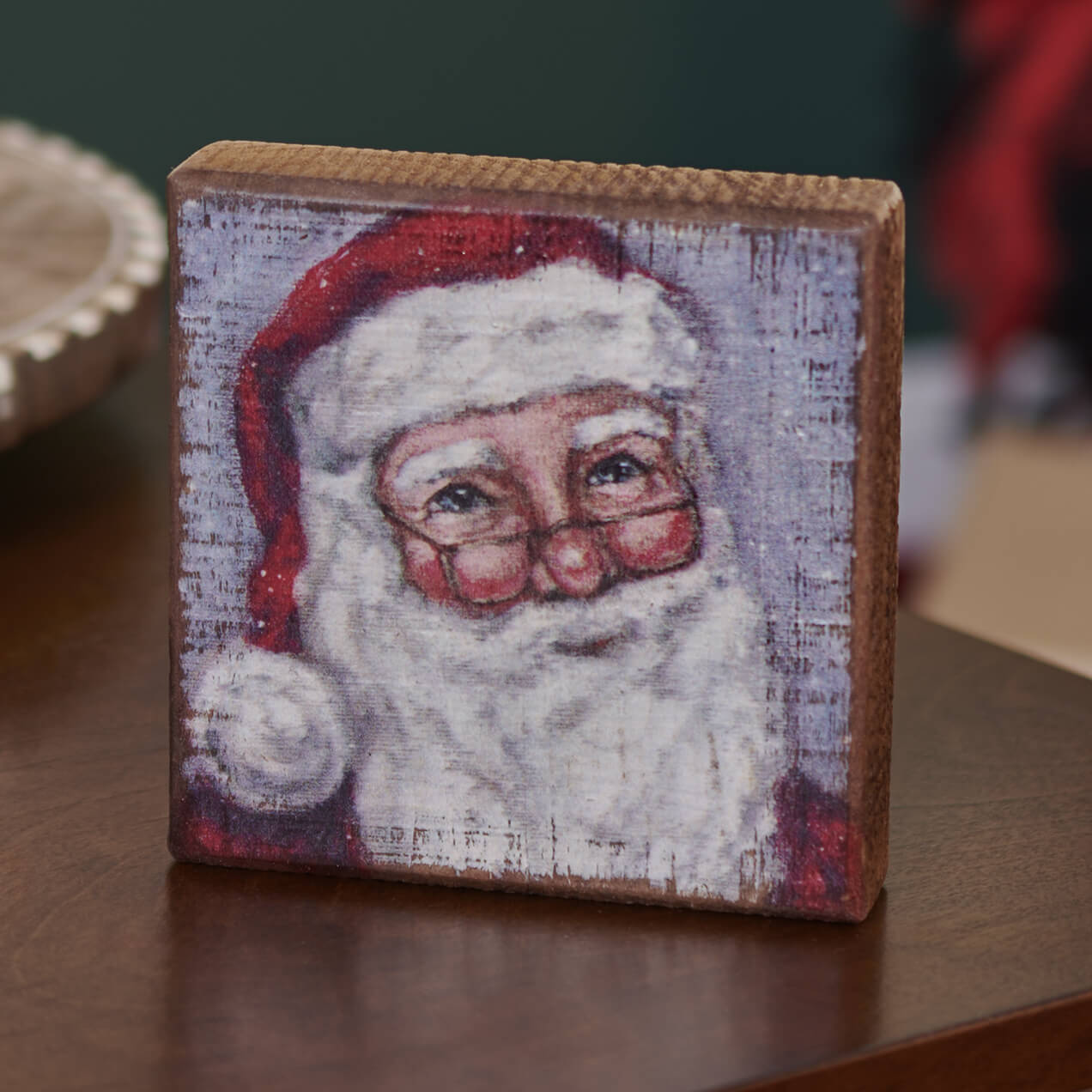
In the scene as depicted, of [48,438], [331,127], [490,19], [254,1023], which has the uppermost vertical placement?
[490,19]

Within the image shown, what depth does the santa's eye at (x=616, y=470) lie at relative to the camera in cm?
46

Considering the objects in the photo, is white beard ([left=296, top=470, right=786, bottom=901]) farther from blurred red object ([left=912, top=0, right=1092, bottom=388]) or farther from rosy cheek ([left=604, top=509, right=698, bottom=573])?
blurred red object ([left=912, top=0, right=1092, bottom=388])

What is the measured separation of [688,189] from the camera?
17.4 inches

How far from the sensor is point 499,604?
1.55 ft

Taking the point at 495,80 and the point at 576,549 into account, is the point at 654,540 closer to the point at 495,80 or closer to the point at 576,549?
the point at 576,549

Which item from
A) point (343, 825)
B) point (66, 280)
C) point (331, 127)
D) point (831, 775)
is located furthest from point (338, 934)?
point (331, 127)

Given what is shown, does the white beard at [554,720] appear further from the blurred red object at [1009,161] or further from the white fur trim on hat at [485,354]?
the blurred red object at [1009,161]

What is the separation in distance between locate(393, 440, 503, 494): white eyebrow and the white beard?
0.05 feet

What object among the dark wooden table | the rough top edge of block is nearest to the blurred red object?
the dark wooden table

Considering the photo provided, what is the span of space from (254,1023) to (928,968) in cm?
17

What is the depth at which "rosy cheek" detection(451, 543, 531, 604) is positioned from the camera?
47 cm

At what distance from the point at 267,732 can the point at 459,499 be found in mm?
88

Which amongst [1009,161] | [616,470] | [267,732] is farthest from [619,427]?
[1009,161]

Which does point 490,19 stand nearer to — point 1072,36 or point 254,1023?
point 1072,36
